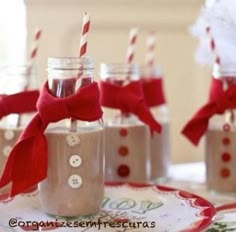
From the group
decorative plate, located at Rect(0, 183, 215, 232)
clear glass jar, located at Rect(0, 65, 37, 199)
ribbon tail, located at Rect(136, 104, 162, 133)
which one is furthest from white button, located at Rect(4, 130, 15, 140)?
ribbon tail, located at Rect(136, 104, 162, 133)

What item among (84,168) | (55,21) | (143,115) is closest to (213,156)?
(143,115)

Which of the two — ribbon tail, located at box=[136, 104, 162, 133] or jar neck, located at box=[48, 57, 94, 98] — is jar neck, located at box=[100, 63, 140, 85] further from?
jar neck, located at box=[48, 57, 94, 98]

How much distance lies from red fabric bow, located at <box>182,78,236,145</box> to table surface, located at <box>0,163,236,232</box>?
0.29 feet

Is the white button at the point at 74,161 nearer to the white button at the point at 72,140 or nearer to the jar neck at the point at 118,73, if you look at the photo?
the white button at the point at 72,140

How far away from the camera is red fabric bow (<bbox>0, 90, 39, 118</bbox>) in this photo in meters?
0.91

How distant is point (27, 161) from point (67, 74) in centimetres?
13

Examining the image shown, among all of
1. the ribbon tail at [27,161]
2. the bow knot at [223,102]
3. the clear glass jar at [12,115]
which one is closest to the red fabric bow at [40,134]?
the ribbon tail at [27,161]

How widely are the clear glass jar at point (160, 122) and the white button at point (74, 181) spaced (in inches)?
11.9

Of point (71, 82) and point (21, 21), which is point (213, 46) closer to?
point (71, 82)

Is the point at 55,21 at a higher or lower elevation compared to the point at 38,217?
higher

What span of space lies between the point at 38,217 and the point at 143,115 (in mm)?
272

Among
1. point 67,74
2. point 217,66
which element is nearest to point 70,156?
point 67,74

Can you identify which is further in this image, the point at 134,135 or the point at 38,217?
the point at 134,135

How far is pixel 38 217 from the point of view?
794 mm
